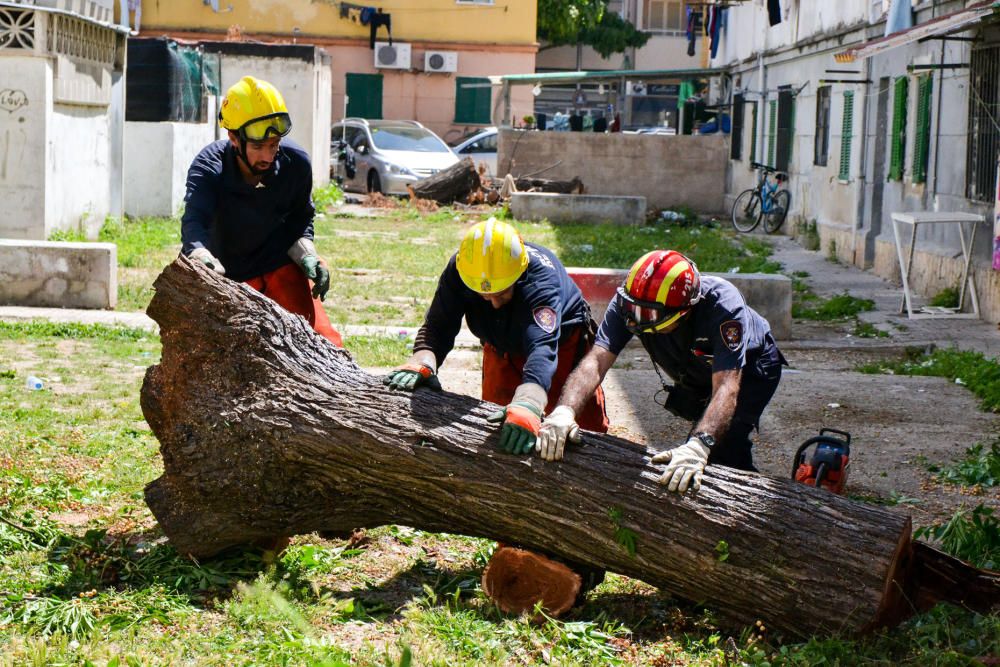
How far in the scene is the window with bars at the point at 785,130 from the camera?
2029 cm

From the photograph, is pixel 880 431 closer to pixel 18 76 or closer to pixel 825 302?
pixel 825 302

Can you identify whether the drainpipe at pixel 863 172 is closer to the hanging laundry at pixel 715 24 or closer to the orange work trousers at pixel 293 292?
the orange work trousers at pixel 293 292

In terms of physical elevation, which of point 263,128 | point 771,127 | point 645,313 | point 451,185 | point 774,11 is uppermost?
point 774,11

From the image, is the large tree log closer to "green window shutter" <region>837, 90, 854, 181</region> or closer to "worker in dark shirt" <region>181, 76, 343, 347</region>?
"worker in dark shirt" <region>181, 76, 343, 347</region>

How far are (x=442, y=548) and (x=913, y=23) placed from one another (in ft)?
33.8

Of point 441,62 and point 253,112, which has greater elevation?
point 441,62

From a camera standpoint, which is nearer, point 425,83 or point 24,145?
point 24,145

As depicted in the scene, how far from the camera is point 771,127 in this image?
21.7 m

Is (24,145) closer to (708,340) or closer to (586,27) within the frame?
(708,340)

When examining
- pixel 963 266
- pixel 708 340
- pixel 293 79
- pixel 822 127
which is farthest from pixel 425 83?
pixel 708 340

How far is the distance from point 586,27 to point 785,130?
2204 centimetres

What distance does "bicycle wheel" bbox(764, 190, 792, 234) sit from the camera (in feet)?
64.6

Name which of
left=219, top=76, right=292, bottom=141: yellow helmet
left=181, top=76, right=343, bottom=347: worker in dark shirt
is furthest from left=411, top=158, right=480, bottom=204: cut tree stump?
left=219, top=76, right=292, bottom=141: yellow helmet

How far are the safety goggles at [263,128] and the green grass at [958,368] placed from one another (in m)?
4.56
